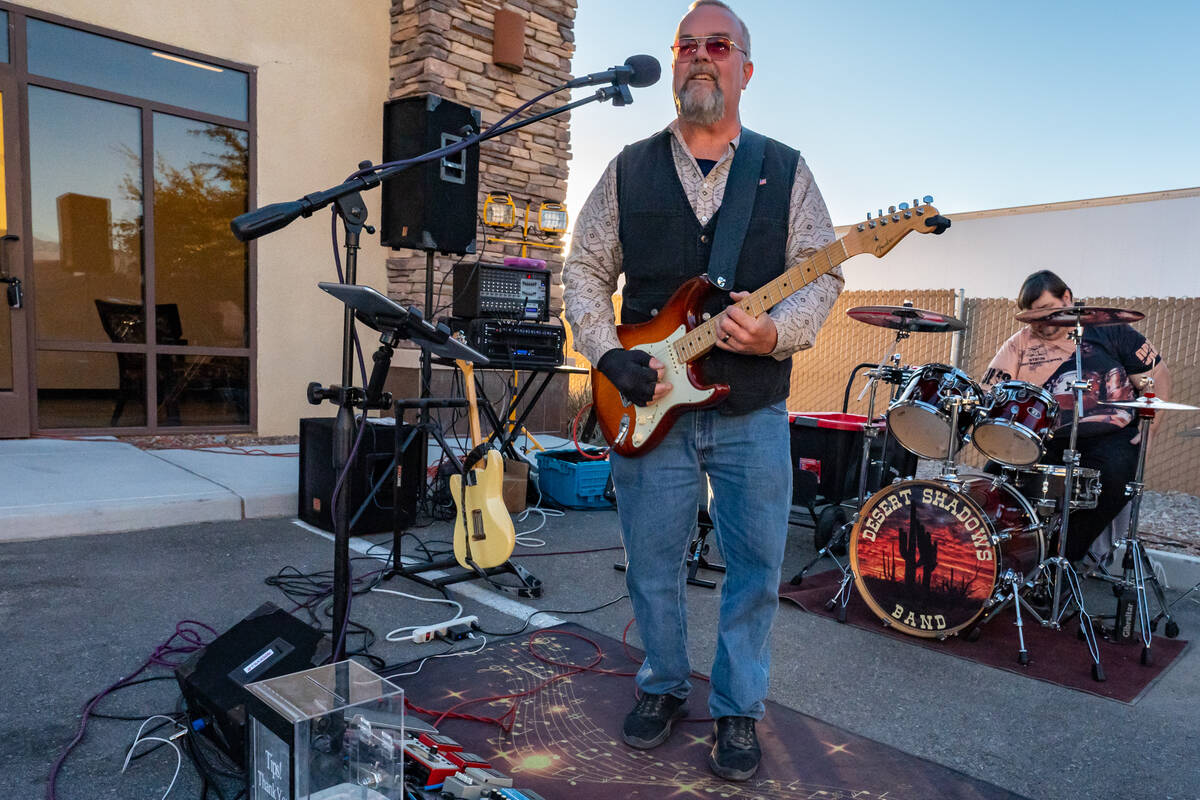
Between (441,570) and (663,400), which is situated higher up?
(663,400)

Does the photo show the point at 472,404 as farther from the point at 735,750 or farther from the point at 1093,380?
the point at 1093,380

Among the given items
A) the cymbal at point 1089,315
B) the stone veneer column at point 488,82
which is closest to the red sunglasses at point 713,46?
the cymbal at point 1089,315

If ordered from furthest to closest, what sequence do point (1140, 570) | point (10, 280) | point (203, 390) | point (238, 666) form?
point (203, 390)
point (10, 280)
point (1140, 570)
point (238, 666)

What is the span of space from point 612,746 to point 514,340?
3.00 meters

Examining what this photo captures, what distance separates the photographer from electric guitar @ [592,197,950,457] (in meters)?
2.05

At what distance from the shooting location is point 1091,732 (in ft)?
8.48

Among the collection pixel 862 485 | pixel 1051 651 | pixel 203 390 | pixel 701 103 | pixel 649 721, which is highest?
pixel 701 103

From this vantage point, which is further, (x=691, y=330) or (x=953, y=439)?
(x=953, y=439)

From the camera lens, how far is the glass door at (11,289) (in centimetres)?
555

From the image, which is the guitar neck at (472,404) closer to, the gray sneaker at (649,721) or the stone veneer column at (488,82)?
the gray sneaker at (649,721)

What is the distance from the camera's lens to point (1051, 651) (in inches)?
131

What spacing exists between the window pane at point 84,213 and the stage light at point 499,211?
2.88 metres

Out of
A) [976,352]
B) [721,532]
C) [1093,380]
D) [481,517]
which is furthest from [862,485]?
[976,352]

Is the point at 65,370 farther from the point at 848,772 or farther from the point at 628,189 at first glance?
the point at 848,772
